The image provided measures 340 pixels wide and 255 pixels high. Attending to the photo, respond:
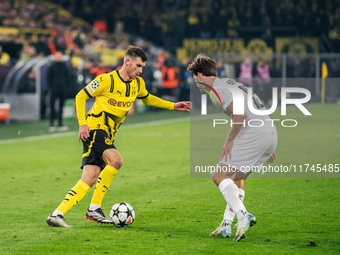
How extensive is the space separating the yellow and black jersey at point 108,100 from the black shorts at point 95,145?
0.26 feet

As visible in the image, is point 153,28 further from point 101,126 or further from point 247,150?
point 247,150

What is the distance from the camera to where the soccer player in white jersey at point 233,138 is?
19.5 ft

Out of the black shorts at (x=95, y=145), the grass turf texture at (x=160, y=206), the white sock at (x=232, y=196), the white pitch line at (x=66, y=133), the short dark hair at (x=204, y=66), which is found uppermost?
the short dark hair at (x=204, y=66)

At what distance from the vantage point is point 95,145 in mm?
6727

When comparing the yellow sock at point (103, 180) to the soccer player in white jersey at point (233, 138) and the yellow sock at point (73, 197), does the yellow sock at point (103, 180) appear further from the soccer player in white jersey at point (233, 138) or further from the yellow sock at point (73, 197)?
the soccer player in white jersey at point (233, 138)

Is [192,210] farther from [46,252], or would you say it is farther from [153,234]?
[46,252]

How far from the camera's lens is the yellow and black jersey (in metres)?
6.66

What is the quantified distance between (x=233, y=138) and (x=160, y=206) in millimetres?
2268

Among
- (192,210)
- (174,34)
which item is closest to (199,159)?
(192,210)

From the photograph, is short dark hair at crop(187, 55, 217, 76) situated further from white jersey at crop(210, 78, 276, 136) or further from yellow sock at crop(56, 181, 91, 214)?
yellow sock at crop(56, 181, 91, 214)

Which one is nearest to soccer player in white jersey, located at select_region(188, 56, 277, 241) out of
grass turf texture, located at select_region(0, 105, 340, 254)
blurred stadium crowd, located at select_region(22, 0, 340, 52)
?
grass turf texture, located at select_region(0, 105, 340, 254)

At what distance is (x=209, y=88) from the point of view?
6.02 meters

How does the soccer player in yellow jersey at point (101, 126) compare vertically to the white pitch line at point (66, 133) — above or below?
above

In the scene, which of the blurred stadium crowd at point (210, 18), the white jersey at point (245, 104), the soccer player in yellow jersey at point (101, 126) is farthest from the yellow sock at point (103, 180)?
the blurred stadium crowd at point (210, 18)
